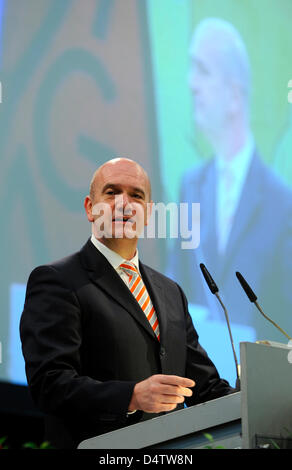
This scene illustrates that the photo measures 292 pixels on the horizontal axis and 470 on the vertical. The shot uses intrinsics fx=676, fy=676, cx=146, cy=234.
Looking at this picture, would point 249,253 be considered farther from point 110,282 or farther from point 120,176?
point 110,282

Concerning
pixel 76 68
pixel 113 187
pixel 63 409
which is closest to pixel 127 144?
pixel 76 68

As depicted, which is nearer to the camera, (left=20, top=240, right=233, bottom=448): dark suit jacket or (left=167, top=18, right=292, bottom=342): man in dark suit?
(left=20, top=240, right=233, bottom=448): dark suit jacket

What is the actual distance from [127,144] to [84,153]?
0.97 ft

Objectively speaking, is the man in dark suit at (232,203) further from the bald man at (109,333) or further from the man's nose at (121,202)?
the man's nose at (121,202)

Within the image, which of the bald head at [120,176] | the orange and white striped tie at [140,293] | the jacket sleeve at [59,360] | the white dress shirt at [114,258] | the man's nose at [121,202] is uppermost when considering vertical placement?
the bald head at [120,176]

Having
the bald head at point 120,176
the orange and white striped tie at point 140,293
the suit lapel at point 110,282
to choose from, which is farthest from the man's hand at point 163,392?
the bald head at point 120,176

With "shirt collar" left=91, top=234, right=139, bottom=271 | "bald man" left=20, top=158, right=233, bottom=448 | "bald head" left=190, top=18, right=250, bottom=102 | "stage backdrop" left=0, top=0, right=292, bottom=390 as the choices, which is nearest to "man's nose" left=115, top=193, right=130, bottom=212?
"bald man" left=20, top=158, right=233, bottom=448

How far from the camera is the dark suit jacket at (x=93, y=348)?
87.2 inches

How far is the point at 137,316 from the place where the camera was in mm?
2602

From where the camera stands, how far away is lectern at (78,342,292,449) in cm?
174

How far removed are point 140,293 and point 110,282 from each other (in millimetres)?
176

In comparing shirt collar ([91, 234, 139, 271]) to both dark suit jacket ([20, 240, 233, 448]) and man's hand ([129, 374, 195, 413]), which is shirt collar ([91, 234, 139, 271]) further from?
man's hand ([129, 374, 195, 413])

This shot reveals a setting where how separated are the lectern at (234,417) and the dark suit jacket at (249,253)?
2.35 metres

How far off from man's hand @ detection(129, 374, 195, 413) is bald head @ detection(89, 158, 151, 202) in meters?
1.11
